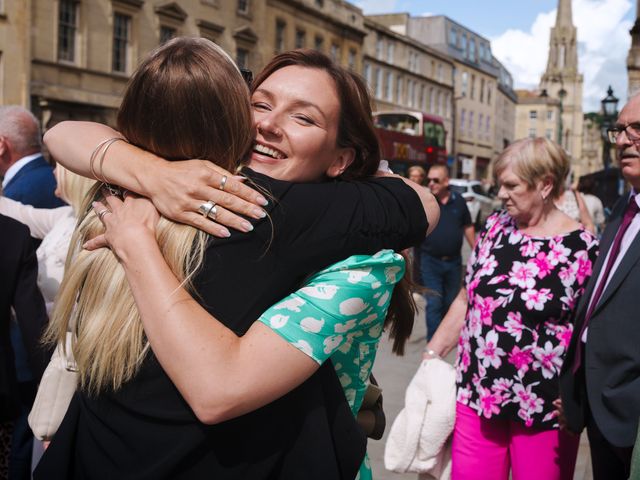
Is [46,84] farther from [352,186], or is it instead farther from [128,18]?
[352,186]

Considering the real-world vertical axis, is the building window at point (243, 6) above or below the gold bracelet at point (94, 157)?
above

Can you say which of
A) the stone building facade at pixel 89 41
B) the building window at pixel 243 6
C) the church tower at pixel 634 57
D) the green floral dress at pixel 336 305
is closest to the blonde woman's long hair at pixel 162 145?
the green floral dress at pixel 336 305

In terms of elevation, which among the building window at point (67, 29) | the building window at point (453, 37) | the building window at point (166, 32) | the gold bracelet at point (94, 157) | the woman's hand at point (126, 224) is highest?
the building window at point (453, 37)

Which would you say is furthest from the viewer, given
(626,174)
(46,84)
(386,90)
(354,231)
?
(386,90)

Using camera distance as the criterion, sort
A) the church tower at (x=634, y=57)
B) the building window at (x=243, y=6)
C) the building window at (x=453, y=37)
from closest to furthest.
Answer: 1. the church tower at (x=634, y=57)
2. the building window at (x=243, y=6)
3. the building window at (x=453, y=37)

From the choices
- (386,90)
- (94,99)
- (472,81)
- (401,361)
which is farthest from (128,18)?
(472,81)

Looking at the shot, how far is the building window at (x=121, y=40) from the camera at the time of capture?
998 inches

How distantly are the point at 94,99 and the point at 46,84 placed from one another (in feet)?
6.66

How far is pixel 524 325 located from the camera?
3275 mm

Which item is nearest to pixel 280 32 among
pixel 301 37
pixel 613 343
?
pixel 301 37

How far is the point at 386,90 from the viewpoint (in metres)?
48.7

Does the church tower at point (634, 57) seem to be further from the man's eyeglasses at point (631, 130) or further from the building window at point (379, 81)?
the building window at point (379, 81)

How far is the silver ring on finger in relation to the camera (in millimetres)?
1456

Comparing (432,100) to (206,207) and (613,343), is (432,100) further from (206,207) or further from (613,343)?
(206,207)
